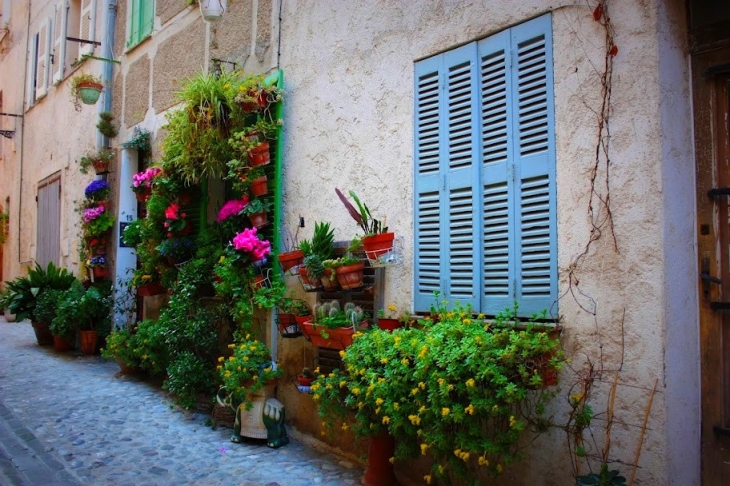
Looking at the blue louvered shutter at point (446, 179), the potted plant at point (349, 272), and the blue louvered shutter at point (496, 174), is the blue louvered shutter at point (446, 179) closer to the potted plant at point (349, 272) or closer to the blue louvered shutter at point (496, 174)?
the blue louvered shutter at point (496, 174)

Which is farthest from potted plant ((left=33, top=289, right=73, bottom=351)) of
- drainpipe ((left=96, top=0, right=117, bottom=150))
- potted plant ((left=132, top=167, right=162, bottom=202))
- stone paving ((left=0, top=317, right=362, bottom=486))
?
potted plant ((left=132, top=167, right=162, bottom=202))

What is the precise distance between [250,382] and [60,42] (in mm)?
9248

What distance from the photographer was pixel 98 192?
354 inches

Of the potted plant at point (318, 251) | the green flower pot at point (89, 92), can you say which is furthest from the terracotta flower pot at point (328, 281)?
the green flower pot at point (89, 92)

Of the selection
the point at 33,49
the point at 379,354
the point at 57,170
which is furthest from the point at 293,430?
the point at 33,49

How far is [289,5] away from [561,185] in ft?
11.1

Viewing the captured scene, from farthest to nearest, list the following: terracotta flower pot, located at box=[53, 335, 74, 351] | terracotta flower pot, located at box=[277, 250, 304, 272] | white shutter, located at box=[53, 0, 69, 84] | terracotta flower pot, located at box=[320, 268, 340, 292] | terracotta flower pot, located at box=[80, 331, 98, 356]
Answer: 1. white shutter, located at box=[53, 0, 69, 84]
2. terracotta flower pot, located at box=[53, 335, 74, 351]
3. terracotta flower pot, located at box=[80, 331, 98, 356]
4. terracotta flower pot, located at box=[277, 250, 304, 272]
5. terracotta flower pot, located at box=[320, 268, 340, 292]

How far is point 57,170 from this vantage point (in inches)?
441

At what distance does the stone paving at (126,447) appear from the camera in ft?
14.0

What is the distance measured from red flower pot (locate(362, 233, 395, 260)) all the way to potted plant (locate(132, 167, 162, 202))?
3.53 metres

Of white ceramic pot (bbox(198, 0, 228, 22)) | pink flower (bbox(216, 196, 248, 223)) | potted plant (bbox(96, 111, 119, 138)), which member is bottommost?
pink flower (bbox(216, 196, 248, 223))

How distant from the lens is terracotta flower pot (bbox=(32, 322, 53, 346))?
9.29 m

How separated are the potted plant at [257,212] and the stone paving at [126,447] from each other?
182 centimetres

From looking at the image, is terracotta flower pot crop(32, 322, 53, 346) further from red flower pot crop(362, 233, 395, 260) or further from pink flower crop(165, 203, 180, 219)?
red flower pot crop(362, 233, 395, 260)
